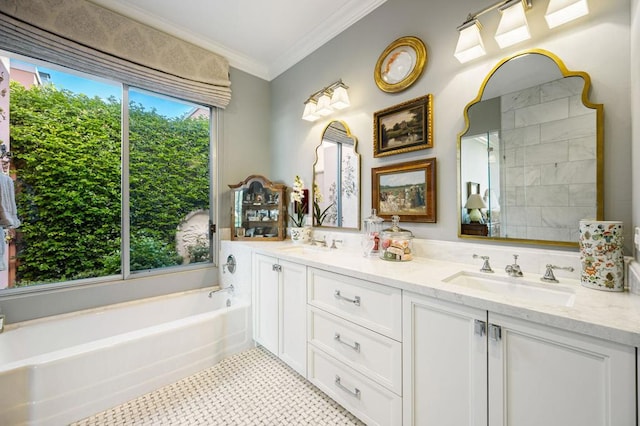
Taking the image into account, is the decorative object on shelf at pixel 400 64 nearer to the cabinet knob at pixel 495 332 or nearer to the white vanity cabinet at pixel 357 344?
the white vanity cabinet at pixel 357 344

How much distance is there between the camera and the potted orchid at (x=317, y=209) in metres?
2.36

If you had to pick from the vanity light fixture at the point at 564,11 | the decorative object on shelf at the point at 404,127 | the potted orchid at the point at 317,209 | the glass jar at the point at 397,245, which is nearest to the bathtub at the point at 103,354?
the potted orchid at the point at 317,209

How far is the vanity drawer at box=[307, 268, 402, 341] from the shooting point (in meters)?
1.18

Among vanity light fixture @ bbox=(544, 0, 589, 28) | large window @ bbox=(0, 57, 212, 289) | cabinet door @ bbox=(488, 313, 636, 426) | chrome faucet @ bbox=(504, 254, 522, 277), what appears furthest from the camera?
large window @ bbox=(0, 57, 212, 289)

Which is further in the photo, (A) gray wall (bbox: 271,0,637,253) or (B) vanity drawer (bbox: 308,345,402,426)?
(B) vanity drawer (bbox: 308,345,402,426)

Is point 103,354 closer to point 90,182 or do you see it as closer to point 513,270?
point 90,182

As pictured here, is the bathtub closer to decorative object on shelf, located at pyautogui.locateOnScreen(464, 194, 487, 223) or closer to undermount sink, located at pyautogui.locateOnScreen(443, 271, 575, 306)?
undermount sink, located at pyautogui.locateOnScreen(443, 271, 575, 306)

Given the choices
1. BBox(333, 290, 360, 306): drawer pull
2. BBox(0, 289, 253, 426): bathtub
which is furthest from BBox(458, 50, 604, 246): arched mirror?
BBox(0, 289, 253, 426): bathtub

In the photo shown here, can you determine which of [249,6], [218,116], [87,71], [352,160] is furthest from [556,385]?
[87,71]

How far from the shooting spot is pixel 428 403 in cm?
107

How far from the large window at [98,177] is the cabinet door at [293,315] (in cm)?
129

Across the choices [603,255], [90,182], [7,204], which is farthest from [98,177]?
[603,255]

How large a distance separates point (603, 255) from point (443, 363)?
76cm

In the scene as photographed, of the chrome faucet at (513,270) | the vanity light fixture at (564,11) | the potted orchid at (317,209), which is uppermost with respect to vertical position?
the vanity light fixture at (564,11)
